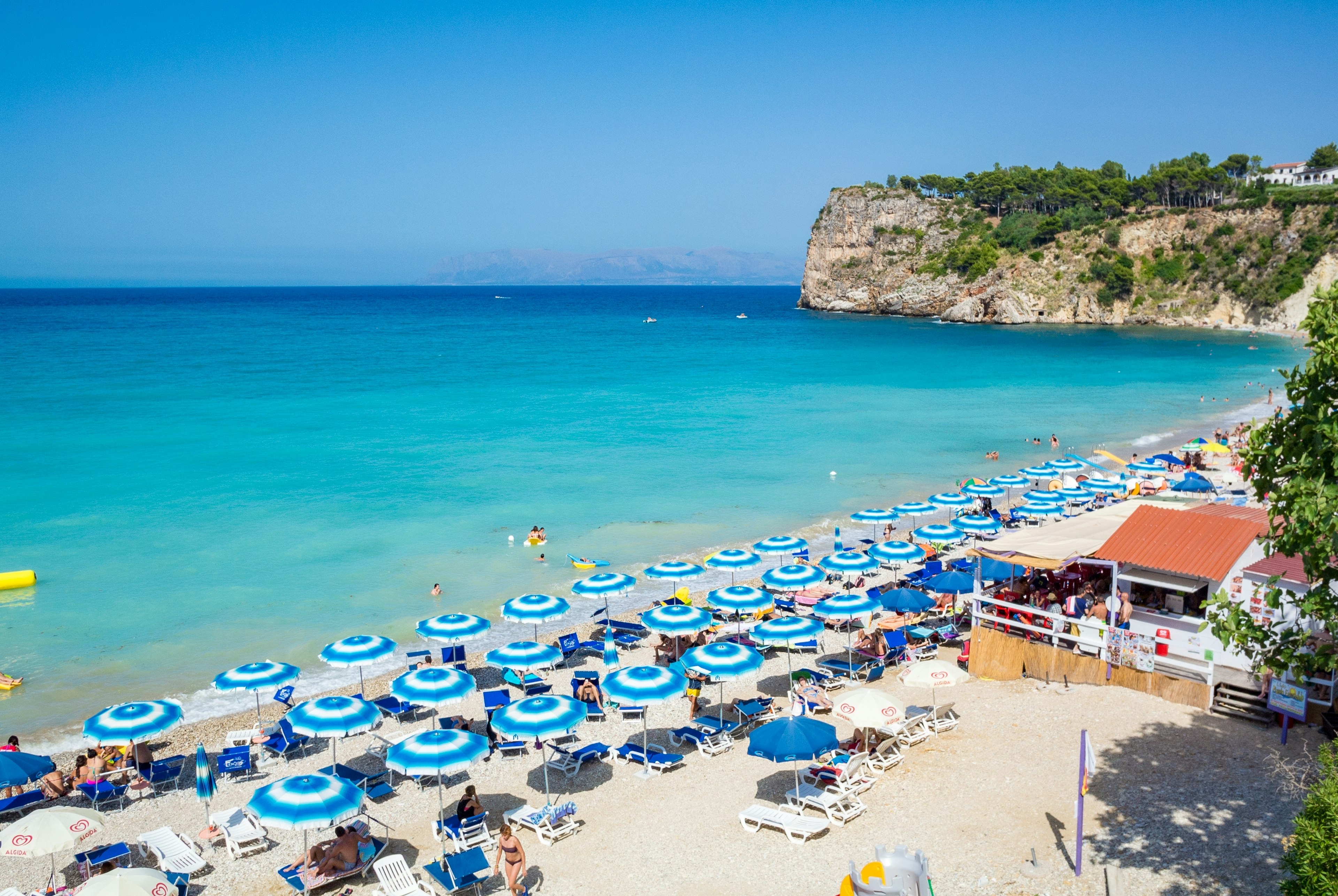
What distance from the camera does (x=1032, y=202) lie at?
12756 cm

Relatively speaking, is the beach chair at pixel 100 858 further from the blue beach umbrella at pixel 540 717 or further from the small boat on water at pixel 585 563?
the small boat on water at pixel 585 563

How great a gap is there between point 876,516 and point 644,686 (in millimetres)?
13741

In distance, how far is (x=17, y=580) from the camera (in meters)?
22.4

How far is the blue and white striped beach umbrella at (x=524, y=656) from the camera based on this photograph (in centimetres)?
1498

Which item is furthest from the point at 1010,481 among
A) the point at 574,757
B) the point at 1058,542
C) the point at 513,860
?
the point at 513,860

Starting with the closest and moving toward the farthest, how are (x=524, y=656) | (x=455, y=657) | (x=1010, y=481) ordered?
(x=524, y=656)
(x=455, y=657)
(x=1010, y=481)

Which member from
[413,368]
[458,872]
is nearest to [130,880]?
[458,872]

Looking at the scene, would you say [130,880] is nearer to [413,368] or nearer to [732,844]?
[732,844]

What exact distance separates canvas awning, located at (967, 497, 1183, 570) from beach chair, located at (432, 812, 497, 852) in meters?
8.87

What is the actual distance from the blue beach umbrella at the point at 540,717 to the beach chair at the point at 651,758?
4.72 ft

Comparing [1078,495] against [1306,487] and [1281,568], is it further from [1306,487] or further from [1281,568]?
[1306,487]

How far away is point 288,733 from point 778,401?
43.7 meters

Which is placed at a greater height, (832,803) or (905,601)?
(905,601)

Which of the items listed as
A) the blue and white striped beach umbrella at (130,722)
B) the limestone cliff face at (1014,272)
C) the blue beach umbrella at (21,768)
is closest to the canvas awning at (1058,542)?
the blue and white striped beach umbrella at (130,722)
